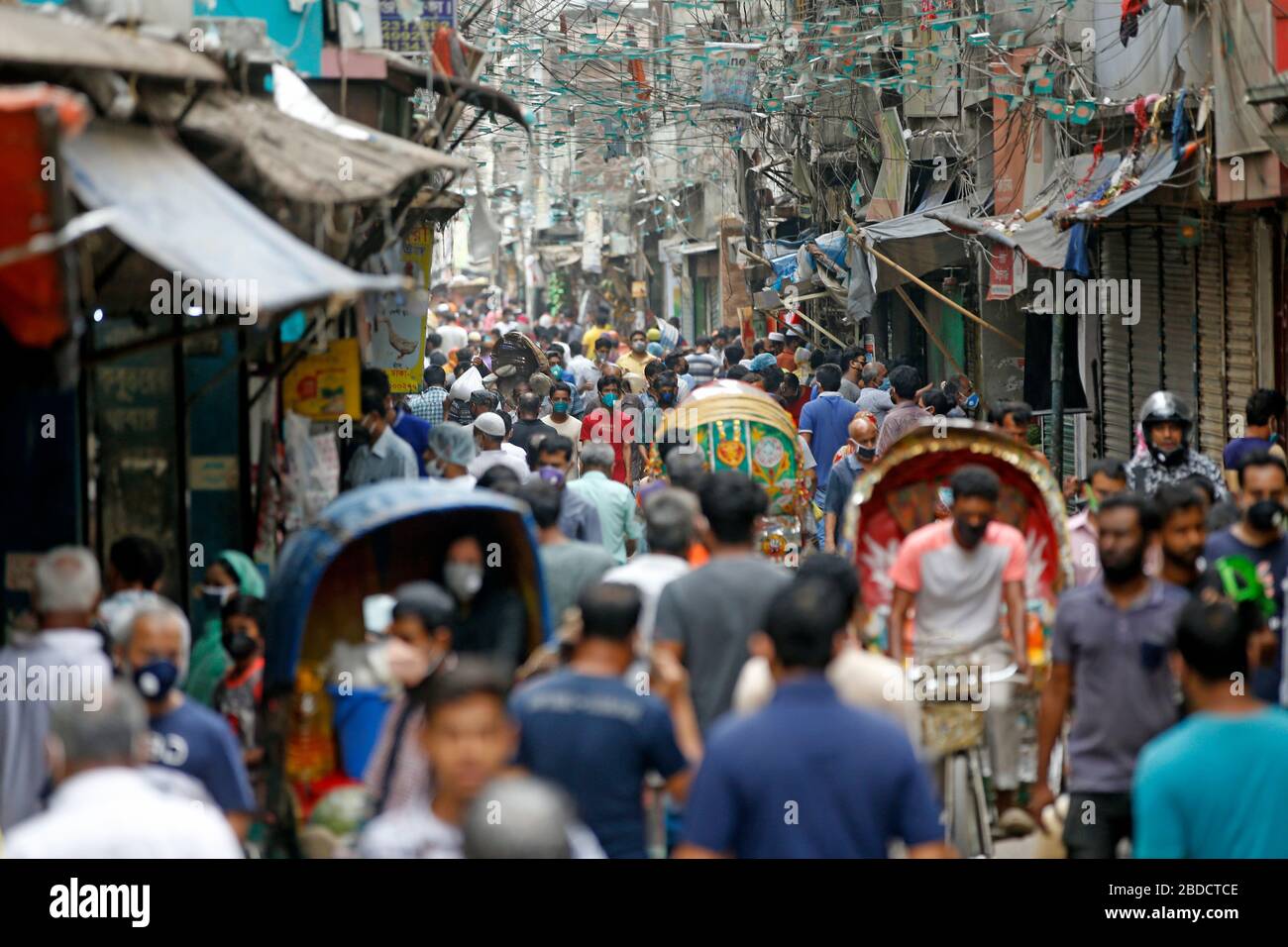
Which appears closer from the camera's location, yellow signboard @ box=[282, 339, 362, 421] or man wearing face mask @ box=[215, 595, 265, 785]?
man wearing face mask @ box=[215, 595, 265, 785]

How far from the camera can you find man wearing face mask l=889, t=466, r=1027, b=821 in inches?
310

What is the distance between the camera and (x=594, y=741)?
509 centimetres

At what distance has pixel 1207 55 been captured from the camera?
14.4 meters

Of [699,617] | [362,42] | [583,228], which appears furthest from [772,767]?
[583,228]

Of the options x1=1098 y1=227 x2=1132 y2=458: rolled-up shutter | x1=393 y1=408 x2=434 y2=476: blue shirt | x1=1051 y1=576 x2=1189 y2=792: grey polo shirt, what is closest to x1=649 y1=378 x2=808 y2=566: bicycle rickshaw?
x1=393 y1=408 x2=434 y2=476: blue shirt

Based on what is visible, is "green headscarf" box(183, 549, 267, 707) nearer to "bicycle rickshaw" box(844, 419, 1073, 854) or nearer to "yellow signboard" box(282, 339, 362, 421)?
"yellow signboard" box(282, 339, 362, 421)

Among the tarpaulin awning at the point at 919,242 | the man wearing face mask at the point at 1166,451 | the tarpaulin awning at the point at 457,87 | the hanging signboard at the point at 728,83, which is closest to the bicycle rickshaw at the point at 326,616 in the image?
the man wearing face mask at the point at 1166,451

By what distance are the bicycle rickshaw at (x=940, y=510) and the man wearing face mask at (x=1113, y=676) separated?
1.37m

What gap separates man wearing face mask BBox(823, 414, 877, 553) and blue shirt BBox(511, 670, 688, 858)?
7.03 m

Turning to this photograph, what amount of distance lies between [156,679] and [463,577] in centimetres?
162

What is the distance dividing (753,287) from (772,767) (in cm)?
2898

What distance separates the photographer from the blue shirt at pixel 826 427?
15359 millimetres

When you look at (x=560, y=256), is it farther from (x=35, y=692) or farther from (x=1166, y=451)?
(x=35, y=692)

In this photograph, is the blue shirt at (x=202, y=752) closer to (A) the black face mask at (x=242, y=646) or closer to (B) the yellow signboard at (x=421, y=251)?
(A) the black face mask at (x=242, y=646)
